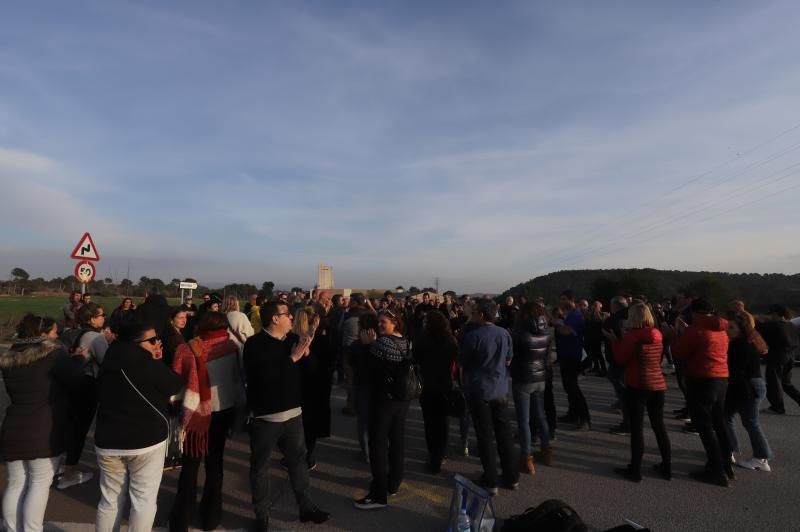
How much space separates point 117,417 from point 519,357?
371cm

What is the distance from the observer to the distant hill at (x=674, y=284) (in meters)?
57.6

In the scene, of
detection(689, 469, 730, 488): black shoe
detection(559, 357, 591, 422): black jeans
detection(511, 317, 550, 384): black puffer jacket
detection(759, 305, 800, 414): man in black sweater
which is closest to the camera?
detection(689, 469, 730, 488): black shoe

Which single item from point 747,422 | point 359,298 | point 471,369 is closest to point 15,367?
point 471,369

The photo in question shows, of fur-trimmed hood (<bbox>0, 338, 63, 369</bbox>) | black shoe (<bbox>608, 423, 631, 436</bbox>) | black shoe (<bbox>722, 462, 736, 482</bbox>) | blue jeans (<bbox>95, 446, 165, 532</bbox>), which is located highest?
fur-trimmed hood (<bbox>0, 338, 63, 369</bbox>)

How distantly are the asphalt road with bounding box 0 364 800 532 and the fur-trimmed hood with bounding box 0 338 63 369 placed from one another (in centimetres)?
149

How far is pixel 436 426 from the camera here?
465 centimetres

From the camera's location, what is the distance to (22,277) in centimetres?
5278

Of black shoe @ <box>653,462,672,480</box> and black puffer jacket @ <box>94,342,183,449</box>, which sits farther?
black shoe @ <box>653,462,672,480</box>

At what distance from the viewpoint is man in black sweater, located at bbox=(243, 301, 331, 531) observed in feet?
10.8

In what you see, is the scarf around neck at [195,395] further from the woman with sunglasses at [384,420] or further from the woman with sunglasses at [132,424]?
the woman with sunglasses at [384,420]

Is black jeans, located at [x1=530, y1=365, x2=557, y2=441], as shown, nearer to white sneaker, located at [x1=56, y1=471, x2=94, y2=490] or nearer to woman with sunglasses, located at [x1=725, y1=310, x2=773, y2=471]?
woman with sunglasses, located at [x1=725, y1=310, x2=773, y2=471]

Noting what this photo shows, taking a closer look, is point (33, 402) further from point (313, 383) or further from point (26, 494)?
point (313, 383)

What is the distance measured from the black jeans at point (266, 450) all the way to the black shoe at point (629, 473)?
3381mm

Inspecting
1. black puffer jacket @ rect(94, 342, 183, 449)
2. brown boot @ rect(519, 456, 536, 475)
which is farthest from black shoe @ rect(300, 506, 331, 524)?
brown boot @ rect(519, 456, 536, 475)
